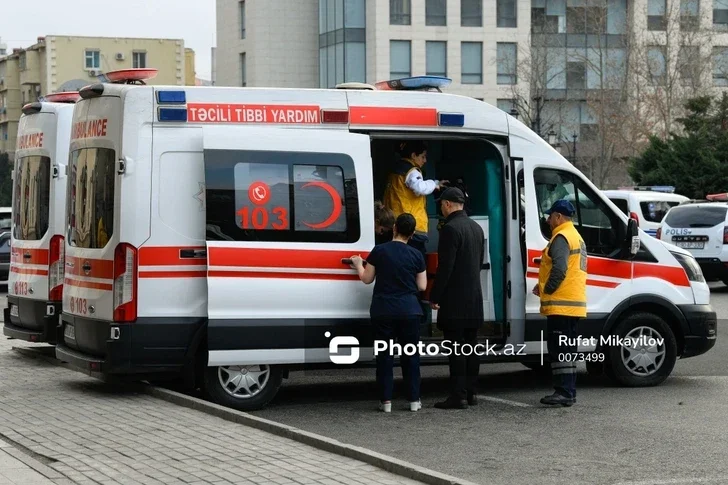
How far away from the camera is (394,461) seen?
8.16 m

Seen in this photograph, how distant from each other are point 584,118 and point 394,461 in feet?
221

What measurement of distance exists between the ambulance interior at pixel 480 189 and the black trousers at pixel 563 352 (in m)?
0.67

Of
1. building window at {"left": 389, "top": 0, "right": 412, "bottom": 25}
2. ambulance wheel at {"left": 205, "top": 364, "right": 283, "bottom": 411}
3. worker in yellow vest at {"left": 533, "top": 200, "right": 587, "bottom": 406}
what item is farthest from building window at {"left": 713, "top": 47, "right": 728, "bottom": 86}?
ambulance wheel at {"left": 205, "top": 364, "right": 283, "bottom": 411}

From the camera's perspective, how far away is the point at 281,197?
11039 mm

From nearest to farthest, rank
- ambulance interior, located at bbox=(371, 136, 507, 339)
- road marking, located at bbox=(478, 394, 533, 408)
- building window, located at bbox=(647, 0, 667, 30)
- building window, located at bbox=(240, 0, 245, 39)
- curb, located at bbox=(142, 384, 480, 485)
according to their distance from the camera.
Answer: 1. curb, located at bbox=(142, 384, 480, 485)
2. road marking, located at bbox=(478, 394, 533, 408)
3. ambulance interior, located at bbox=(371, 136, 507, 339)
4. building window, located at bbox=(647, 0, 667, 30)
5. building window, located at bbox=(240, 0, 245, 39)

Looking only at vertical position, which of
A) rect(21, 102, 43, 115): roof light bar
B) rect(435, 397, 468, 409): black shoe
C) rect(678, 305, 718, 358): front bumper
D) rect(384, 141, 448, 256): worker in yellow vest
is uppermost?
rect(21, 102, 43, 115): roof light bar

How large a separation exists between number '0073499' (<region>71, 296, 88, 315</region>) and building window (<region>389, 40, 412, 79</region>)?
62.9 metres

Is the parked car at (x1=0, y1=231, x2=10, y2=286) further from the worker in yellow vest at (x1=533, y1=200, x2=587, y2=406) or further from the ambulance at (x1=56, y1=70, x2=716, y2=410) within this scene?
the worker in yellow vest at (x1=533, y1=200, x2=587, y2=406)

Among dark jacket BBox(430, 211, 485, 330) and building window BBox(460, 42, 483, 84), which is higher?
building window BBox(460, 42, 483, 84)

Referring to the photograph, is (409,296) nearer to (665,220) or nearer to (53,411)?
(53,411)

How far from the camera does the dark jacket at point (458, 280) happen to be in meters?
11.1

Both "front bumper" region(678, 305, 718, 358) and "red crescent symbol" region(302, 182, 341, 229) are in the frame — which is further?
"front bumper" region(678, 305, 718, 358)

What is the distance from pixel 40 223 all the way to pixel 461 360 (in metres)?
5.72

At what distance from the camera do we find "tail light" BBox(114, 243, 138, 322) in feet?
35.1
